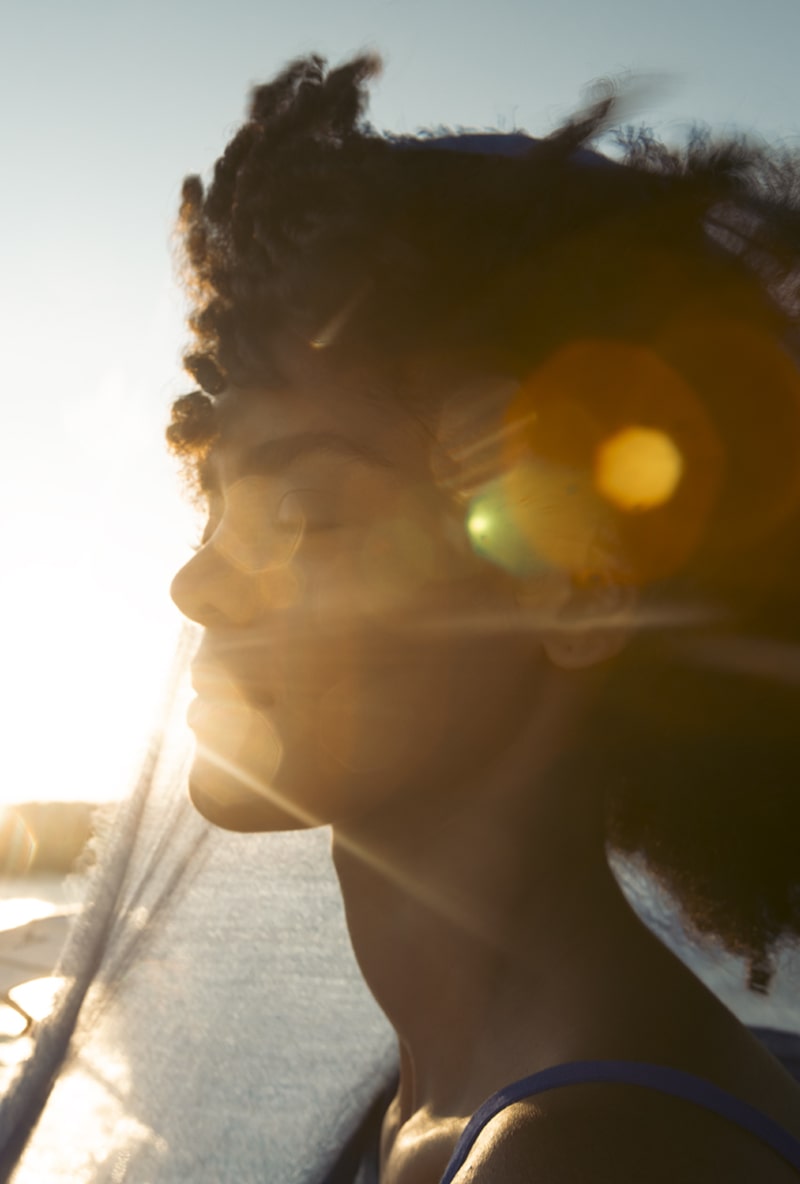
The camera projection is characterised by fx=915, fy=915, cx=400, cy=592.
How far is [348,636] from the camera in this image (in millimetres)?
986

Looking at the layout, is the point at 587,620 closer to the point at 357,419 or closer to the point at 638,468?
the point at 638,468

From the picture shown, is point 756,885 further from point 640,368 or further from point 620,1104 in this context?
point 640,368

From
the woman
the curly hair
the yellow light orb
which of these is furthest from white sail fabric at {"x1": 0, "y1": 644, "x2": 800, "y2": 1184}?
the yellow light orb

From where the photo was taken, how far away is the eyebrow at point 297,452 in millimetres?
1007

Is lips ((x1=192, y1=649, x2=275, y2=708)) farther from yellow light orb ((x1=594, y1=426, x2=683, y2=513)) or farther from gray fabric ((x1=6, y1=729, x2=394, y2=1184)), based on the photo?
gray fabric ((x1=6, y1=729, x2=394, y2=1184))

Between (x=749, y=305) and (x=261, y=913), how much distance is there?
1.21 m

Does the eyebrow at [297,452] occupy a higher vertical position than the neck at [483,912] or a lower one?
higher

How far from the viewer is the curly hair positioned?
102 cm

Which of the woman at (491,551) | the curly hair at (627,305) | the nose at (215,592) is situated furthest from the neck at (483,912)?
the nose at (215,592)

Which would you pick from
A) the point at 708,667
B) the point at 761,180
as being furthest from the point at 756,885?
the point at 761,180

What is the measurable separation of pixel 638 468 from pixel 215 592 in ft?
1.61

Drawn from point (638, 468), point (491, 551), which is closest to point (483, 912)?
point (491, 551)

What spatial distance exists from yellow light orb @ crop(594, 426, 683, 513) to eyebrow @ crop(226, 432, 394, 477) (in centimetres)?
24

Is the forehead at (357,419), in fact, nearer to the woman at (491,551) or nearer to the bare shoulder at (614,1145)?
the woman at (491,551)
